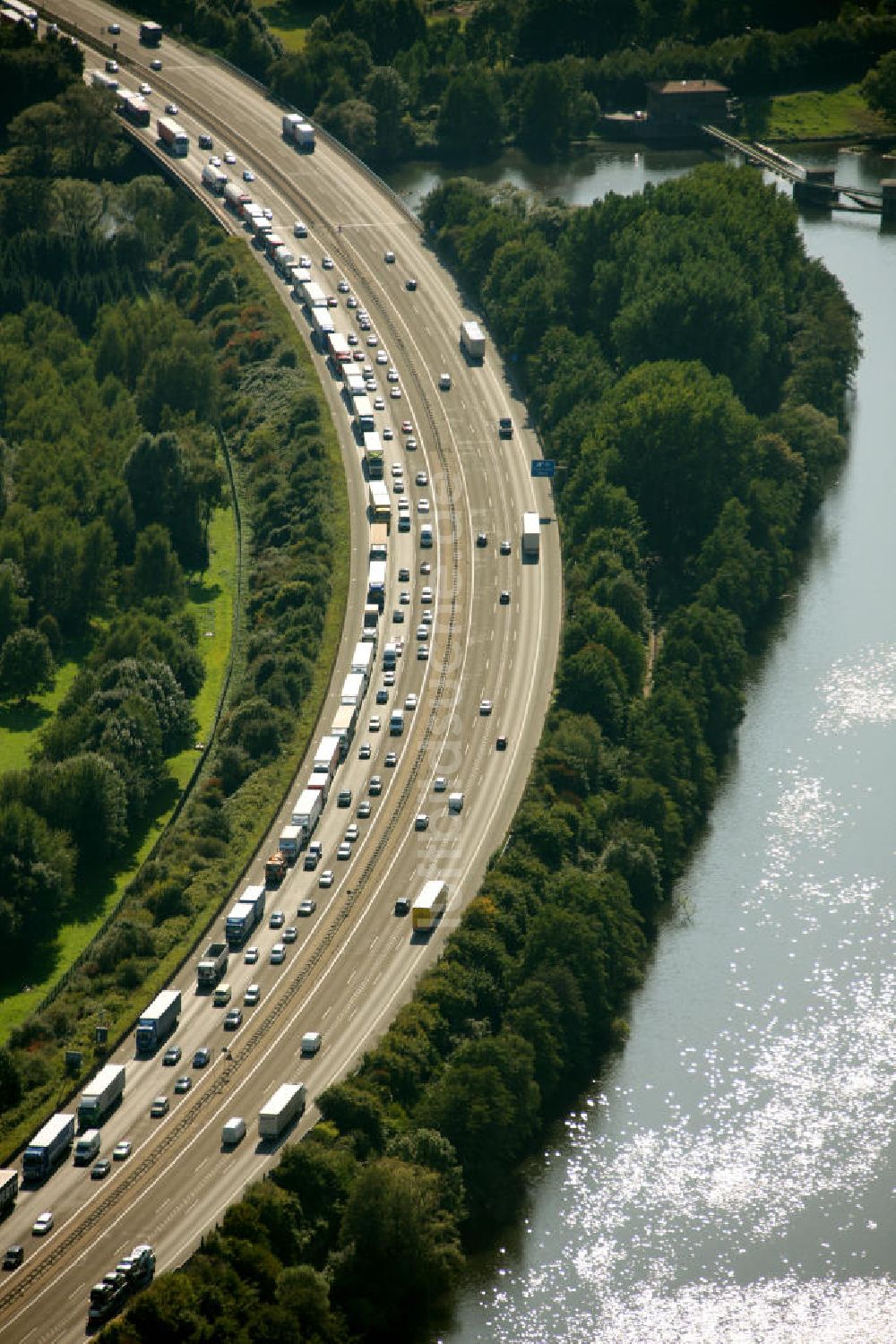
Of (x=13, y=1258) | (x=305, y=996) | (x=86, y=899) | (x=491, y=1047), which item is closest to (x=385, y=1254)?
(x=491, y=1047)

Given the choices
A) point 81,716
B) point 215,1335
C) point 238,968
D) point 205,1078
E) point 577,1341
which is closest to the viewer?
point 215,1335

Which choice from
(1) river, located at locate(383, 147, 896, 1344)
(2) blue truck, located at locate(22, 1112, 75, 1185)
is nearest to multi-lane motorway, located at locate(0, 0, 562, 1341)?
(2) blue truck, located at locate(22, 1112, 75, 1185)

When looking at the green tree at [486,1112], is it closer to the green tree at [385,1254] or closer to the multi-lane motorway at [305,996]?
the green tree at [385,1254]

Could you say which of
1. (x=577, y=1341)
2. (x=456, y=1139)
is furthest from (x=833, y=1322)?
(x=456, y=1139)

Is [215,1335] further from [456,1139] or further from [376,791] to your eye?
[376,791]

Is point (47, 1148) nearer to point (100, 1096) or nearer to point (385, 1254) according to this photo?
point (100, 1096)

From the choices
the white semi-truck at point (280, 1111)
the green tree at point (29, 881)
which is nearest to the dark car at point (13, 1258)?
the white semi-truck at point (280, 1111)
